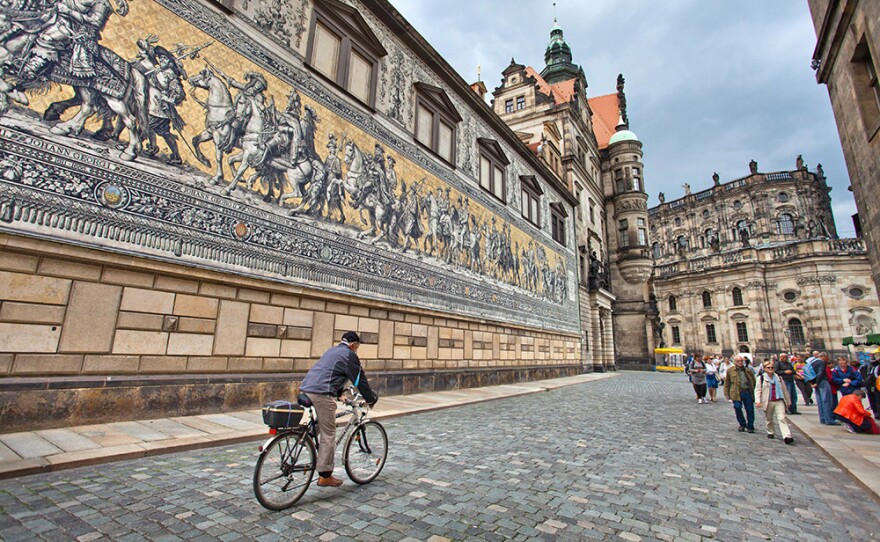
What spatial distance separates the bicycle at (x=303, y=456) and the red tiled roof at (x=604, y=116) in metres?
42.0

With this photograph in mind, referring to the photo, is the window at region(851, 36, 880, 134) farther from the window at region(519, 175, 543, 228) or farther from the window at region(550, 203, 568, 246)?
the window at region(550, 203, 568, 246)

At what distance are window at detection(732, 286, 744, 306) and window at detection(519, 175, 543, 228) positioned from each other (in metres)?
31.2

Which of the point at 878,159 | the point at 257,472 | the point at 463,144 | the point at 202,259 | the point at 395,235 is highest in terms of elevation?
the point at 463,144

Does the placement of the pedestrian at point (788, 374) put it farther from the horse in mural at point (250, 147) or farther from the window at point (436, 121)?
→ the horse in mural at point (250, 147)

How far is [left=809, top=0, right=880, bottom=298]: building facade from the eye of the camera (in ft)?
27.5

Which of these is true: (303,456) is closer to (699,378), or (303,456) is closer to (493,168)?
(699,378)

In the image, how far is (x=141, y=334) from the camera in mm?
6195

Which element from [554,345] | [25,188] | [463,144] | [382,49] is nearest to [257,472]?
[25,188]

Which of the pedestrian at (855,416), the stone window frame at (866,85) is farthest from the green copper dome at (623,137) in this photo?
the pedestrian at (855,416)

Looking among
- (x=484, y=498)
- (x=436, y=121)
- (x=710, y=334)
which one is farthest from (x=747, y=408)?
(x=710, y=334)

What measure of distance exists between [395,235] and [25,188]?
739cm

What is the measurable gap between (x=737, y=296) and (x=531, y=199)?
32431 mm

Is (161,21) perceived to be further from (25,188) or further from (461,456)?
(461,456)

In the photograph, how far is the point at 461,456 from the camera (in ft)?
16.7
